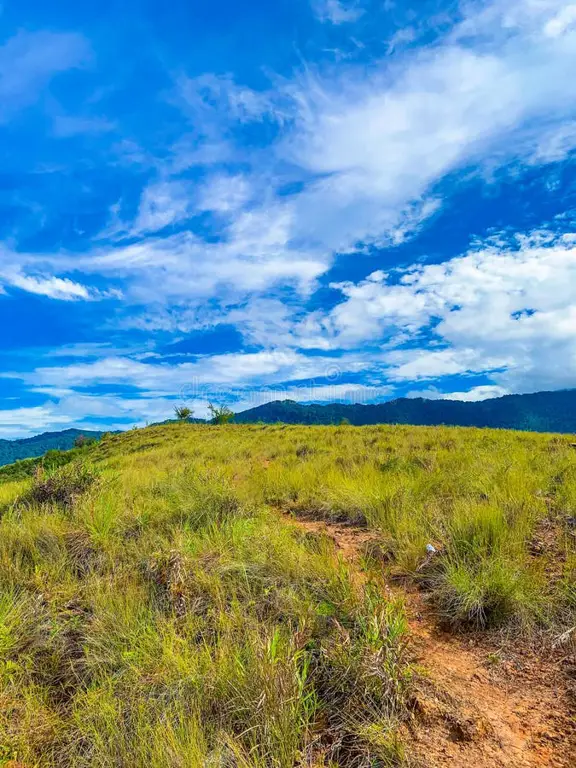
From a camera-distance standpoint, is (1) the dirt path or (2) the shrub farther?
(2) the shrub

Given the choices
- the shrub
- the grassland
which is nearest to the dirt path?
the grassland

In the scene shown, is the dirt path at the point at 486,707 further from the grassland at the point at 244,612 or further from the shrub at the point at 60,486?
the shrub at the point at 60,486

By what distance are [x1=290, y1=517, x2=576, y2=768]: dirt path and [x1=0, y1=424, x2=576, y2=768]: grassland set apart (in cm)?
19

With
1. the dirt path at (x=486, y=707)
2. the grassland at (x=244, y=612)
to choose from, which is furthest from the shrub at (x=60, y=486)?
the dirt path at (x=486, y=707)

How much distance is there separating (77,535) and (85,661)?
8.82 ft

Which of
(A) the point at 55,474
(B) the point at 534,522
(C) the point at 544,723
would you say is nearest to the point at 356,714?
(C) the point at 544,723

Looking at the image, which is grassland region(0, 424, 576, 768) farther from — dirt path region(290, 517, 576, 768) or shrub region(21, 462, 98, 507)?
shrub region(21, 462, 98, 507)

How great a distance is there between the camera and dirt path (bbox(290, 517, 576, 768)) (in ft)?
7.91

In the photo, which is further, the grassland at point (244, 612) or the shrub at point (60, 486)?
the shrub at point (60, 486)

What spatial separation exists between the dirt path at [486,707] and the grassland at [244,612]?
191 mm

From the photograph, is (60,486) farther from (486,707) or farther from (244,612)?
(486,707)

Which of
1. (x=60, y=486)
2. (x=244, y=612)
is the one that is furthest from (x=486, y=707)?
(x=60, y=486)

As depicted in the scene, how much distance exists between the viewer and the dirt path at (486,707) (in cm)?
241

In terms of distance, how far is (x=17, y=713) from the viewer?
3.02m
